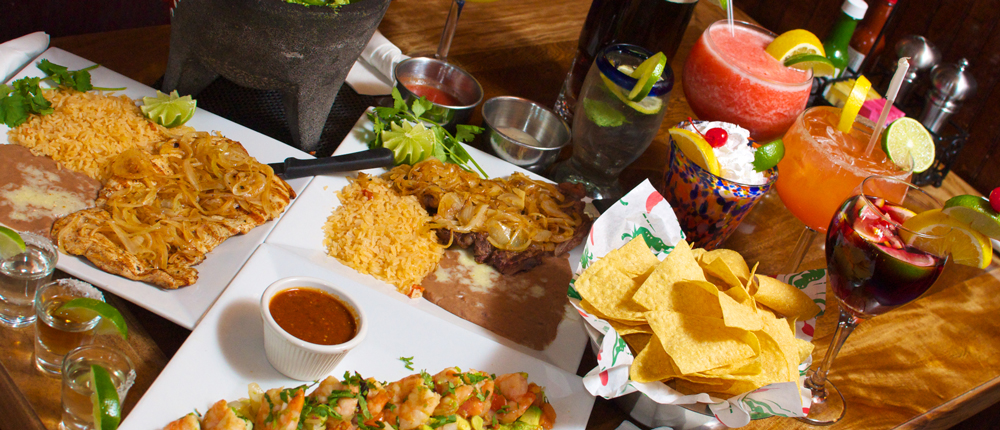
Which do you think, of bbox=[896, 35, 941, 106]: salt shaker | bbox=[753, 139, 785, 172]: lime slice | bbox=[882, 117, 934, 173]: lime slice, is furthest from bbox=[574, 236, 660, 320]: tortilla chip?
bbox=[896, 35, 941, 106]: salt shaker

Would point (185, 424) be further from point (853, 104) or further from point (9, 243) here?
point (853, 104)

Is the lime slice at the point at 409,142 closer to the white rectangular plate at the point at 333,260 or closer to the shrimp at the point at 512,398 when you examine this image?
the white rectangular plate at the point at 333,260

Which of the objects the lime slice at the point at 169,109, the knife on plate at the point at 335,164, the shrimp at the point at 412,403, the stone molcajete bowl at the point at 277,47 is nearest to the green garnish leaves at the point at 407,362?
the shrimp at the point at 412,403

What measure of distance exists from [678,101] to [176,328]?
226 centimetres

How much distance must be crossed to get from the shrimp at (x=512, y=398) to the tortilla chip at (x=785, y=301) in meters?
0.60

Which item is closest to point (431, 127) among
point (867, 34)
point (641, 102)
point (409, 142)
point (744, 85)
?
point (409, 142)

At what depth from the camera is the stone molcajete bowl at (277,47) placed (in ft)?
5.39

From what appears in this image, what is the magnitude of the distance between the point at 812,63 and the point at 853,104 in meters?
0.30

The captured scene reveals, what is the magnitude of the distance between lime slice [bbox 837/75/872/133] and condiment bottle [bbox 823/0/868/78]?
841mm

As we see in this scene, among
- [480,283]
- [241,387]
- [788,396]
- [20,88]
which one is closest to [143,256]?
[241,387]

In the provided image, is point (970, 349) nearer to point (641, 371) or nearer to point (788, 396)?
point (788, 396)

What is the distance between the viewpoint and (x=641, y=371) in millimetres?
1320

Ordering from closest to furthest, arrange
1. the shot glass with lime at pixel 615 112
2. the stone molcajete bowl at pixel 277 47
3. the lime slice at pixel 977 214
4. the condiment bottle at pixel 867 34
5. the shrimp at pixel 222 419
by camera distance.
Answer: the shrimp at pixel 222 419
the lime slice at pixel 977 214
the stone molcajete bowl at pixel 277 47
the shot glass with lime at pixel 615 112
the condiment bottle at pixel 867 34

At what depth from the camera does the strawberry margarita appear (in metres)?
2.13
